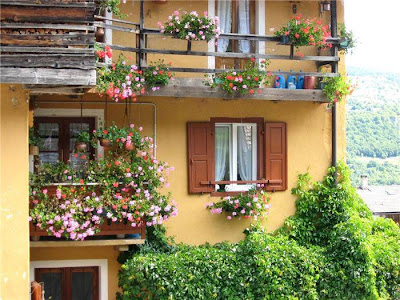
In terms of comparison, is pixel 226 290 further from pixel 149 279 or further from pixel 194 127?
pixel 194 127

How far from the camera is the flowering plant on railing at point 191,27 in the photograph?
14.5 m

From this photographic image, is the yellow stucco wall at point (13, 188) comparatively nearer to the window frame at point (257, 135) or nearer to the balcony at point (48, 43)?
the balcony at point (48, 43)

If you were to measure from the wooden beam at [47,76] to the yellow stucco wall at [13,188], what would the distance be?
1.73 feet

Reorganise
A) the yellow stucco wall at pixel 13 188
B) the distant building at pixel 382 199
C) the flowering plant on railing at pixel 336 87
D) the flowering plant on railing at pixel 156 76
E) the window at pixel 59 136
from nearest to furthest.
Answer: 1. the yellow stucco wall at pixel 13 188
2. the flowering plant on railing at pixel 156 76
3. the window at pixel 59 136
4. the flowering plant on railing at pixel 336 87
5. the distant building at pixel 382 199

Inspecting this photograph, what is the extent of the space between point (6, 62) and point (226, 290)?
5.54 metres

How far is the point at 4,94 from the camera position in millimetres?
12289

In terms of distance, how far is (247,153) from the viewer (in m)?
16.2

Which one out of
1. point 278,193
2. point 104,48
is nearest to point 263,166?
point 278,193

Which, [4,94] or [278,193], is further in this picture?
[278,193]

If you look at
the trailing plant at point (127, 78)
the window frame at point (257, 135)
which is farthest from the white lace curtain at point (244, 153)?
the trailing plant at point (127, 78)

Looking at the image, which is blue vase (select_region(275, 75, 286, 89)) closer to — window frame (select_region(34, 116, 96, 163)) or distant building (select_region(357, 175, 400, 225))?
window frame (select_region(34, 116, 96, 163))

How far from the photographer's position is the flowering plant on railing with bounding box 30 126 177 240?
13.8 m

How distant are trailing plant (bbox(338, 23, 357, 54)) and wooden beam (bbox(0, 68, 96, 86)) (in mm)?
5860

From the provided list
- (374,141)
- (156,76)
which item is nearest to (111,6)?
(156,76)
